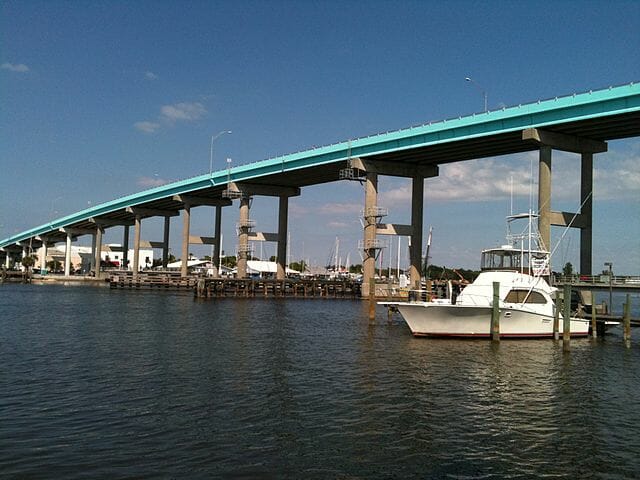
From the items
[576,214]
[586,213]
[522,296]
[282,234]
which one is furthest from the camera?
[282,234]

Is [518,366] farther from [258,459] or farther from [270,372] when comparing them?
[258,459]

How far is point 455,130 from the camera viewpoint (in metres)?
67.6

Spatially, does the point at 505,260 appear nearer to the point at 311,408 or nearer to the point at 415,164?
the point at 311,408

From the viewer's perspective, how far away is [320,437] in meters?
15.8

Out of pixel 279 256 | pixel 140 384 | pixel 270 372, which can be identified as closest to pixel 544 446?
pixel 270 372

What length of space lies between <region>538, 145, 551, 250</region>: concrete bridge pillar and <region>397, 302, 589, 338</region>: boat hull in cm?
2322

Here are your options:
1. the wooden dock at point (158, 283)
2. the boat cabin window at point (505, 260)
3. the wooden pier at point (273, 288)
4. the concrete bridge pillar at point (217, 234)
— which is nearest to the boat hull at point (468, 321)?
the boat cabin window at point (505, 260)

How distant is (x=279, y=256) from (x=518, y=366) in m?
80.4

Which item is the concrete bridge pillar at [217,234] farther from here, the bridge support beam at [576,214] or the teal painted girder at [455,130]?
the bridge support beam at [576,214]

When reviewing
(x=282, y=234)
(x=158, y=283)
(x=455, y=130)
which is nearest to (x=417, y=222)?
(x=455, y=130)

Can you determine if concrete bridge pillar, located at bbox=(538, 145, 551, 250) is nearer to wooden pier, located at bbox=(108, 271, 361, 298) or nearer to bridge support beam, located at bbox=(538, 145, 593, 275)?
bridge support beam, located at bbox=(538, 145, 593, 275)

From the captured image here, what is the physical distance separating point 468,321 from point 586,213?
3467cm

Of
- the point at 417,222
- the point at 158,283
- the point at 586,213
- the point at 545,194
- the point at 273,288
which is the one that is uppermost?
the point at 545,194

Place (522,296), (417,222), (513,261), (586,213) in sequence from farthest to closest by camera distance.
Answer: (417,222), (586,213), (513,261), (522,296)
